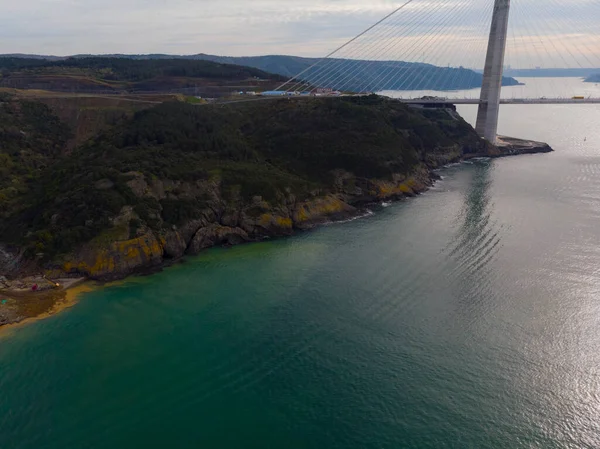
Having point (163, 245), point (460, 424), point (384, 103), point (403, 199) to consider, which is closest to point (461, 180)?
point (403, 199)

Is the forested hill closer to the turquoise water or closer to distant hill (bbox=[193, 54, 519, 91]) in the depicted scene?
the turquoise water

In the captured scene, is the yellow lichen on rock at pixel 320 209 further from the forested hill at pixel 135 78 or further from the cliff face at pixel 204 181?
the forested hill at pixel 135 78

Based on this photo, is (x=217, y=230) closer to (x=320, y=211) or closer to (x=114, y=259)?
(x=114, y=259)

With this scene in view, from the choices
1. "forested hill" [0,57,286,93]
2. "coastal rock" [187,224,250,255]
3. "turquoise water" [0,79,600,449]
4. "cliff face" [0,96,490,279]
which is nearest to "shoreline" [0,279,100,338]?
"turquoise water" [0,79,600,449]

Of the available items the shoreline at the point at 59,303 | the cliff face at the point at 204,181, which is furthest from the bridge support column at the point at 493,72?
the shoreline at the point at 59,303

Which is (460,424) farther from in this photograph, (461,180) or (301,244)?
(461,180)

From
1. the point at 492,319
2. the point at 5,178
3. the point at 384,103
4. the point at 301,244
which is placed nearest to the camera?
the point at 492,319
